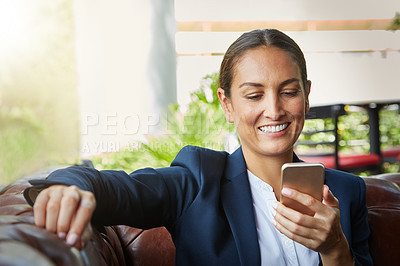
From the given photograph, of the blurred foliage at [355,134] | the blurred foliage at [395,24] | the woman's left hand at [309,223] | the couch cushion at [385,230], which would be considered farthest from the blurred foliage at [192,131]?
the blurred foliage at [395,24]

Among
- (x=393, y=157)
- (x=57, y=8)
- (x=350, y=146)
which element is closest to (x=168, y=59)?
(x=350, y=146)

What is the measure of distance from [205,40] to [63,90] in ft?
6.45

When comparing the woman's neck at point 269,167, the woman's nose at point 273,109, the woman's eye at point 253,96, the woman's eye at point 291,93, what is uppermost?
the woman's eye at point 291,93

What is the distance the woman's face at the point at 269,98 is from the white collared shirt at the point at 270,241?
0.09 metres

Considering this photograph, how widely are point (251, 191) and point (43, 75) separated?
4.92 meters

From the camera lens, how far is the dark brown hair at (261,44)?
79 centimetres

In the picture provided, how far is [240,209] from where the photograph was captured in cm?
78

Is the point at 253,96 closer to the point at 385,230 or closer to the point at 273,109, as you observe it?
the point at 273,109

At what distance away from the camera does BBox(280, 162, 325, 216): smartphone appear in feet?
2.02

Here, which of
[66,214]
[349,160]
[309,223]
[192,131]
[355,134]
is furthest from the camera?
[355,134]

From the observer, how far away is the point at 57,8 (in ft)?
17.3

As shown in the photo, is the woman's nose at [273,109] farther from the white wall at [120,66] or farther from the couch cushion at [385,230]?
the white wall at [120,66]

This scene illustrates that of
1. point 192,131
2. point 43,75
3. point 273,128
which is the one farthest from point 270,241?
point 43,75

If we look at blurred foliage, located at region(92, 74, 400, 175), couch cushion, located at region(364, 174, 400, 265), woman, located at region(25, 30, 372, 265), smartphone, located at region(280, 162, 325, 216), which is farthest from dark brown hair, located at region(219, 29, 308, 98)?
blurred foliage, located at region(92, 74, 400, 175)
